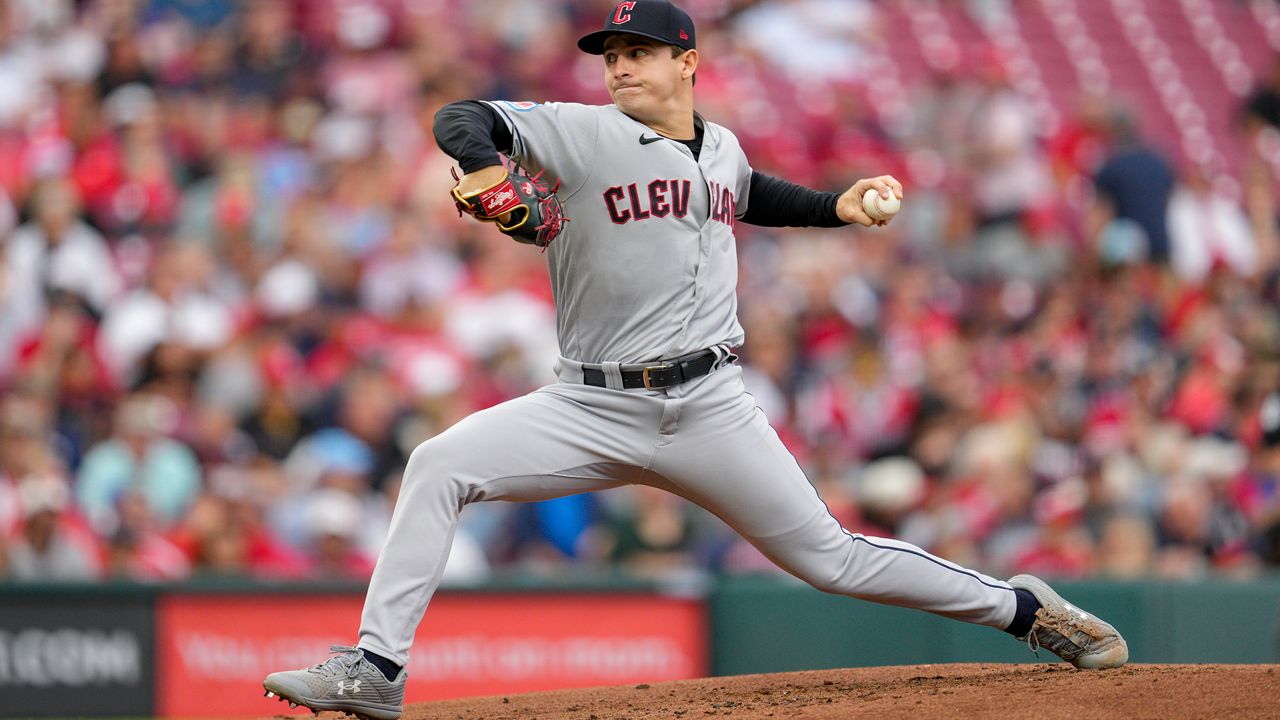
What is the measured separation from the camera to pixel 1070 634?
4340 millimetres

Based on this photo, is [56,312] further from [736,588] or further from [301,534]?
[736,588]

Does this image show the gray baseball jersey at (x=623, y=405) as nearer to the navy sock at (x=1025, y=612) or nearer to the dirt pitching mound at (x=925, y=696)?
the dirt pitching mound at (x=925, y=696)

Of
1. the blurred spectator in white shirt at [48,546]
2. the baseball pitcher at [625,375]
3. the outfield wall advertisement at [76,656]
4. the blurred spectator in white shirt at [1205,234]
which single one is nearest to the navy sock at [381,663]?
the baseball pitcher at [625,375]

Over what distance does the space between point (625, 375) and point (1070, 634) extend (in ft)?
4.89

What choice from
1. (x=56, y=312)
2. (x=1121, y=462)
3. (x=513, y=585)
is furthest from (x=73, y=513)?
(x=1121, y=462)

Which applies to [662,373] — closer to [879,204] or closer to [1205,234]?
[879,204]

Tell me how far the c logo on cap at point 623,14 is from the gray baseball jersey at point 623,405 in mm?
213

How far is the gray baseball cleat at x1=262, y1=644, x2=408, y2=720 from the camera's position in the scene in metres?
3.56

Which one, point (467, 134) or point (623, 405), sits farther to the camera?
point (623, 405)

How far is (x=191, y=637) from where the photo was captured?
718cm

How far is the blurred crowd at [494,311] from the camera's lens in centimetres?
766

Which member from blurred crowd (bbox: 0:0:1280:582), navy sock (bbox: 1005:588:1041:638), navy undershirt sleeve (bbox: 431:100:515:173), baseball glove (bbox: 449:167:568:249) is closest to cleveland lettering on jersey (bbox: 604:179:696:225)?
baseball glove (bbox: 449:167:568:249)

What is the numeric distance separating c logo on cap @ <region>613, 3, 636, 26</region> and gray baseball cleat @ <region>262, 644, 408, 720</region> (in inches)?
63.5

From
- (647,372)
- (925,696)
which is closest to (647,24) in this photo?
(647,372)
